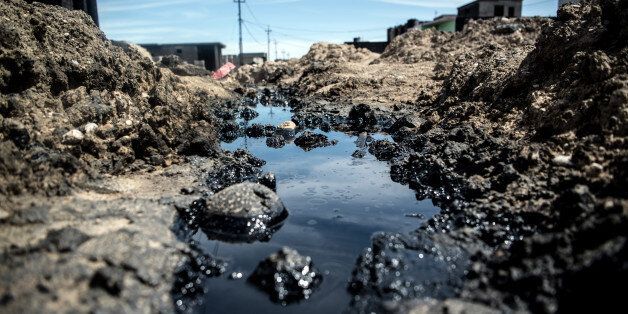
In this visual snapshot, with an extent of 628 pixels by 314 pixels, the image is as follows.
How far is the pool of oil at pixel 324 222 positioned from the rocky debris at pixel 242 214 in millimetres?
156

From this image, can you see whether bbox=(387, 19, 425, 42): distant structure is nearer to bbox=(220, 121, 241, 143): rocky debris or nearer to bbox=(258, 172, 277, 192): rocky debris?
bbox=(220, 121, 241, 143): rocky debris

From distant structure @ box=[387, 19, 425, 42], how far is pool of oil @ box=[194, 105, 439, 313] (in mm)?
34599

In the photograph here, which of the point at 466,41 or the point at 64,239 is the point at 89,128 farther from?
the point at 466,41

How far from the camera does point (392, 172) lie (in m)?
7.77

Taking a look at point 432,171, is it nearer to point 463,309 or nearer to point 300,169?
point 300,169

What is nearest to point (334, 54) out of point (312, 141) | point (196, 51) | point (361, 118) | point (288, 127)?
point (361, 118)

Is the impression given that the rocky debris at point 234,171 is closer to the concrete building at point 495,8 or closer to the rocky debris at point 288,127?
the rocky debris at point 288,127

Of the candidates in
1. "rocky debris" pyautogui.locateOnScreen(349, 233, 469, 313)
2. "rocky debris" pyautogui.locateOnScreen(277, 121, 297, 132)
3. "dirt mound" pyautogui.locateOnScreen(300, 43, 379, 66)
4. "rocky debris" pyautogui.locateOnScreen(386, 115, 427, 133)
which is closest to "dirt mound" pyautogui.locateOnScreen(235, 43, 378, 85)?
"dirt mound" pyautogui.locateOnScreen(300, 43, 379, 66)

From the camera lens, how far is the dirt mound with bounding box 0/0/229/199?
5.60 m

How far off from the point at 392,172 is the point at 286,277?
13.8ft

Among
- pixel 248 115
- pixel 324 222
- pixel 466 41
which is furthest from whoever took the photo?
pixel 466 41

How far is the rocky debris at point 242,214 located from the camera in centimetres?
527

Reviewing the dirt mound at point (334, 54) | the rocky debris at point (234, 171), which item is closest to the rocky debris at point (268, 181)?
the rocky debris at point (234, 171)

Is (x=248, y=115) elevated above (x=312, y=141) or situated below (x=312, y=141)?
above
